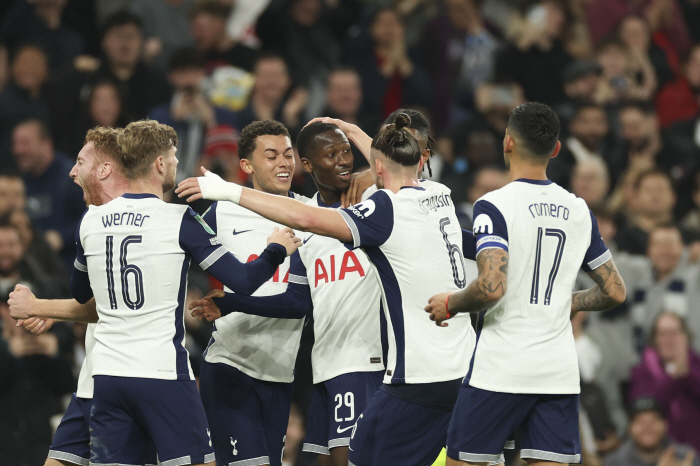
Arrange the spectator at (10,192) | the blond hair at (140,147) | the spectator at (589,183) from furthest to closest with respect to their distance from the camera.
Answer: the spectator at (589,183) → the spectator at (10,192) → the blond hair at (140,147)

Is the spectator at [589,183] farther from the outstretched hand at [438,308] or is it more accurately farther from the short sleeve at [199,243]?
the short sleeve at [199,243]

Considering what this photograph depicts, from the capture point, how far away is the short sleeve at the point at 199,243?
538 cm

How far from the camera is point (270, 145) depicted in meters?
6.64

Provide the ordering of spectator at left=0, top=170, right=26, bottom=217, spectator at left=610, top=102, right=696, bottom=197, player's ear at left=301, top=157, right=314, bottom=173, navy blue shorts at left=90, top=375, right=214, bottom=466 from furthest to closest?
spectator at left=610, top=102, right=696, bottom=197 < spectator at left=0, top=170, right=26, bottom=217 < player's ear at left=301, top=157, right=314, bottom=173 < navy blue shorts at left=90, top=375, right=214, bottom=466

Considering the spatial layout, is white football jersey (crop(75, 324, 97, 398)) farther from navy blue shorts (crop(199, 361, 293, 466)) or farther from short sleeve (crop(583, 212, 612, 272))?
short sleeve (crop(583, 212, 612, 272))

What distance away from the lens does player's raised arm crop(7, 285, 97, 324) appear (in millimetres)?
5863

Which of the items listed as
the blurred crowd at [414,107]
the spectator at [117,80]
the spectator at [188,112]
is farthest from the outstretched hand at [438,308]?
the spectator at [117,80]

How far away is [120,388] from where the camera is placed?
530cm

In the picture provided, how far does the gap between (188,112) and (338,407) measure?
5033 millimetres

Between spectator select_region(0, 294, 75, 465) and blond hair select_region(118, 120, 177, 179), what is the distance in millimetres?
2845

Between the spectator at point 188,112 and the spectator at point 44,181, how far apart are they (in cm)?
106

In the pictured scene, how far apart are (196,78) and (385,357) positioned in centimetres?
541

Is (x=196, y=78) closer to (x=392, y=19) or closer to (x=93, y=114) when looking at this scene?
(x=93, y=114)

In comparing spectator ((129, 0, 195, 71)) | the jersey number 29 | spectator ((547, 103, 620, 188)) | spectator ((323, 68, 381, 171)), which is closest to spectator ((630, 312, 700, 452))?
spectator ((547, 103, 620, 188))
